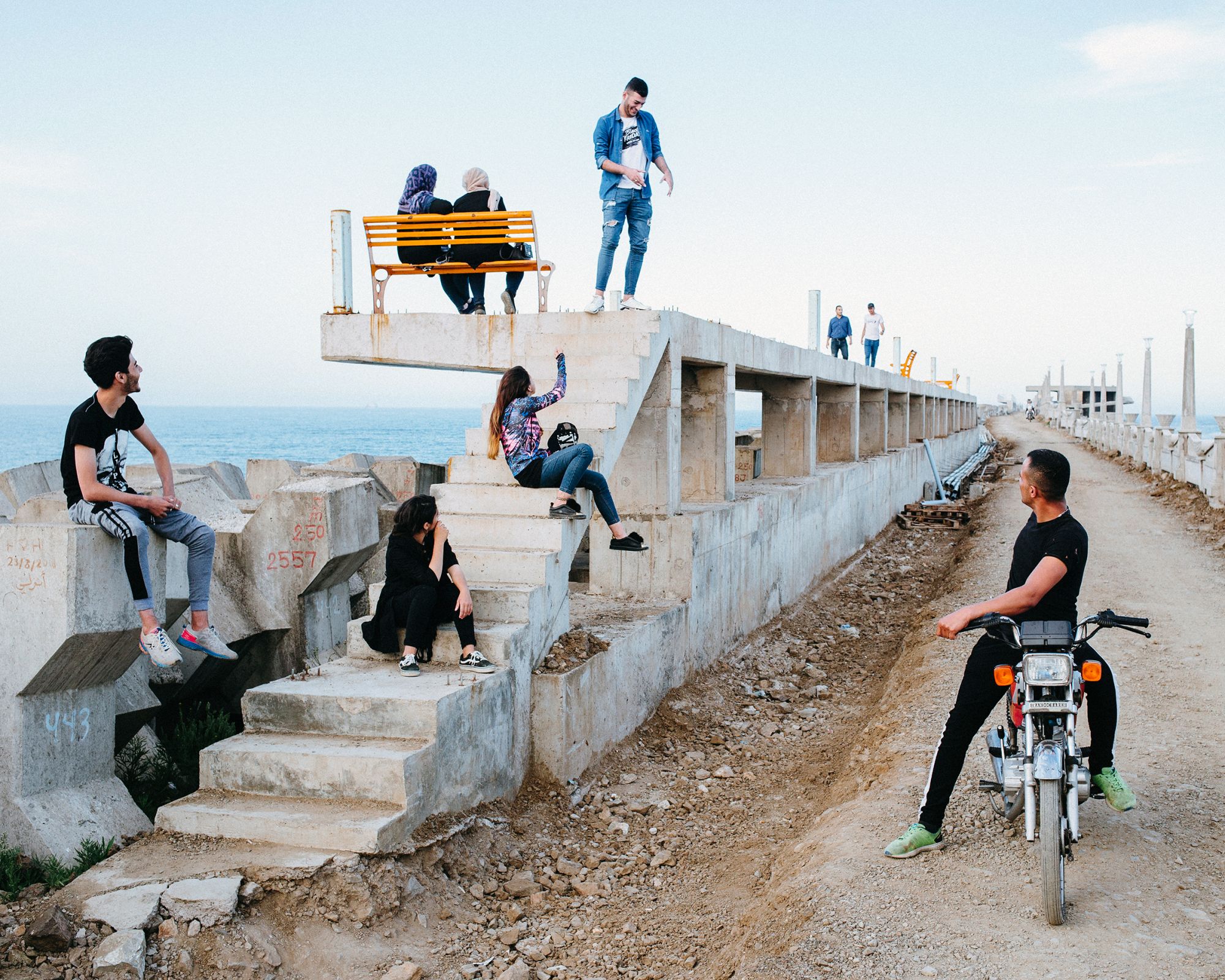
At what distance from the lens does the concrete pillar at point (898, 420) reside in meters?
26.9

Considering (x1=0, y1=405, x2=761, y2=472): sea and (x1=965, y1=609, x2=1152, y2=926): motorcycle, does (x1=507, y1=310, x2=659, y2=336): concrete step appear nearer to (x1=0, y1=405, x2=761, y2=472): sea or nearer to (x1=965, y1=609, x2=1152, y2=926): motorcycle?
(x1=965, y1=609, x2=1152, y2=926): motorcycle

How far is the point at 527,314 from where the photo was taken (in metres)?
9.13

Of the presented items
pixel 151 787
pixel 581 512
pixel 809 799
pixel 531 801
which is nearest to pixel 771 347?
pixel 581 512

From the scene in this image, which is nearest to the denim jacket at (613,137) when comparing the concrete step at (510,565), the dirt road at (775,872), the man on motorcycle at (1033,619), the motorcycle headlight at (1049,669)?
the concrete step at (510,565)

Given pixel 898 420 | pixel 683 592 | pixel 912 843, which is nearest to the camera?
pixel 912 843

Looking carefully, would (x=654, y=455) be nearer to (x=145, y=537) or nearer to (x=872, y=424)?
(x=145, y=537)

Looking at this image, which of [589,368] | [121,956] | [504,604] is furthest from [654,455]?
[121,956]

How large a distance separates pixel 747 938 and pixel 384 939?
5.37ft

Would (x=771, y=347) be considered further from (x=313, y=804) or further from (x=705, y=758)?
(x=313, y=804)

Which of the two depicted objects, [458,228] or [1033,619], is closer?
[1033,619]

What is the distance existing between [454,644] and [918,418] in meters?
28.6

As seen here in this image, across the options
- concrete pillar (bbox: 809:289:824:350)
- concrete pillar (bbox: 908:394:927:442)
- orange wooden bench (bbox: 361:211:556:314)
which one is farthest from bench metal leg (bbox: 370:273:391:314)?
concrete pillar (bbox: 908:394:927:442)

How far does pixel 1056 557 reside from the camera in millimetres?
4371

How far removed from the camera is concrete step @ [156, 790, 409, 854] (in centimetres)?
491
